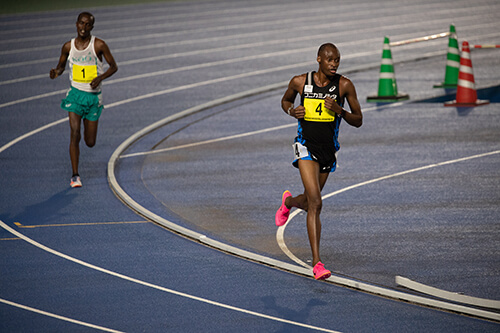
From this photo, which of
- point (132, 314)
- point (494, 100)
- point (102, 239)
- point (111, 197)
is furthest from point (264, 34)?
point (132, 314)

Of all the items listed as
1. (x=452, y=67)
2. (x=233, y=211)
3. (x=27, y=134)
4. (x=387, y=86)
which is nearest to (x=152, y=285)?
(x=233, y=211)

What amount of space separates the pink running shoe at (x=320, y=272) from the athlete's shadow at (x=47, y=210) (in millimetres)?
3732

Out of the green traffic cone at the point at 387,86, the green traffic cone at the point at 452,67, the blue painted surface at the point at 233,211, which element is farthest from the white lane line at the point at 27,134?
the green traffic cone at the point at 452,67

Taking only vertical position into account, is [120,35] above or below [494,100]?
above

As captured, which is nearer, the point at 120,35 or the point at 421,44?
the point at 421,44

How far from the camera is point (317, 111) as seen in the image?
845cm

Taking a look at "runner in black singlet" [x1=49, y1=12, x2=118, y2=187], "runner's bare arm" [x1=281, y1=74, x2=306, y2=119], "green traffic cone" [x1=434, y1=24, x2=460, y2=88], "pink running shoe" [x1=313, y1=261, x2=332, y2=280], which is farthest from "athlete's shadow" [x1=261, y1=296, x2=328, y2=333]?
"green traffic cone" [x1=434, y1=24, x2=460, y2=88]

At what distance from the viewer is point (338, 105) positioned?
827 centimetres

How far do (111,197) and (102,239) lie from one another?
181cm

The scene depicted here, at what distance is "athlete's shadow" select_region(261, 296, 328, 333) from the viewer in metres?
7.22

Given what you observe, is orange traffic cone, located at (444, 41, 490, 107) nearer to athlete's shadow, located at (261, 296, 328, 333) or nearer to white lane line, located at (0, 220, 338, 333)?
white lane line, located at (0, 220, 338, 333)

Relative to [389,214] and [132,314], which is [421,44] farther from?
[132,314]

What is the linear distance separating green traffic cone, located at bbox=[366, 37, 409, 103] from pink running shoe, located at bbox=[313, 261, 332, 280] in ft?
33.3

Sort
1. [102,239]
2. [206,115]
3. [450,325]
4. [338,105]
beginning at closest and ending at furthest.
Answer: [450,325] → [338,105] → [102,239] → [206,115]
